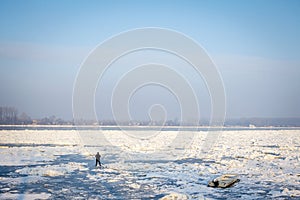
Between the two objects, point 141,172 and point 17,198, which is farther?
point 141,172

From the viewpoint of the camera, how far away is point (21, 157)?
1833cm

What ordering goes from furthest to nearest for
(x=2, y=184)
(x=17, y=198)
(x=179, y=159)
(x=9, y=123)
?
1. (x=9, y=123)
2. (x=179, y=159)
3. (x=2, y=184)
4. (x=17, y=198)

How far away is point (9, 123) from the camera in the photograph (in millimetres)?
127750

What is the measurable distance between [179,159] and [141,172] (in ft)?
16.4

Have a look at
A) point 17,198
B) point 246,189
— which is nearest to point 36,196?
point 17,198

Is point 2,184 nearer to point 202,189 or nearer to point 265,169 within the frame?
point 202,189

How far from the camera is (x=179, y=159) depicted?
59.4 feet

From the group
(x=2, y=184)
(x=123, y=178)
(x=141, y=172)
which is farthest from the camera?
(x=141, y=172)

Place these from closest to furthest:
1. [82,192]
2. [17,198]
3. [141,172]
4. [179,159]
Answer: [17,198] < [82,192] < [141,172] < [179,159]

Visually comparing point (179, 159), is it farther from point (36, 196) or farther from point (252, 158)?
point (36, 196)

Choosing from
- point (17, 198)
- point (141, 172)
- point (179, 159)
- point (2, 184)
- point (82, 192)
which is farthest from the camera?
point (179, 159)

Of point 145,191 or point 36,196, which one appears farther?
point 145,191

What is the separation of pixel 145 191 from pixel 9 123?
132042 mm

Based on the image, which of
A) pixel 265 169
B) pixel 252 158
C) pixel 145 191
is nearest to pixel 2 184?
pixel 145 191
